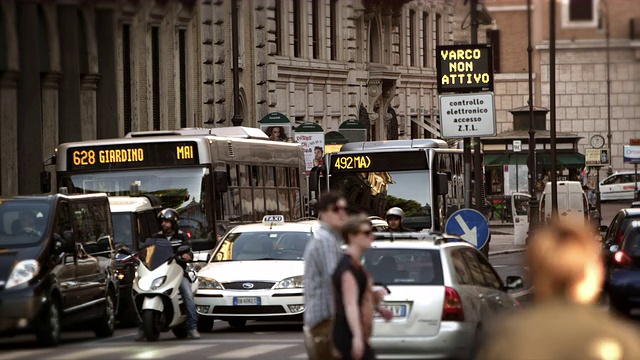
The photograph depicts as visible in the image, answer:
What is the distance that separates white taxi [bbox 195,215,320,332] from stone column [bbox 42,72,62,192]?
11.1 m

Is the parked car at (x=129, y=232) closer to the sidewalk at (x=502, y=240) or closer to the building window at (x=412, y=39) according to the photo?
the sidewalk at (x=502, y=240)

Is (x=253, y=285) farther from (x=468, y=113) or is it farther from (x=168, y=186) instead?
(x=468, y=113)

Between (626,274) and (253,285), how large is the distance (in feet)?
15.0

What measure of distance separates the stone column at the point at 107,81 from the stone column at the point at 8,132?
4.85m

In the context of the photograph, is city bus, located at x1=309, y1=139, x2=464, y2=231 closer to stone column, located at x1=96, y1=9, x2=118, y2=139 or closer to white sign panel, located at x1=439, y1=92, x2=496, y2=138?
white sign panel, located at x1=439, y1=92, x2=496, y2=138

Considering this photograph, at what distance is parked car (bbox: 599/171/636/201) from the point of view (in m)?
80.3

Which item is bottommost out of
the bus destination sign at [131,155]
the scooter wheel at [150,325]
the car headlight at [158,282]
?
the scooter wheel at [150,325]

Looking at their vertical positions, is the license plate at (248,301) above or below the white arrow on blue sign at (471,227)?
below

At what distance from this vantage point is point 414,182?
31.2 m

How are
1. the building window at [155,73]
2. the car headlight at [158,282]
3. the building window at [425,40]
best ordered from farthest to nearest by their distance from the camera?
the building window at [425,40]
the building window at [155,73]
the car headlight at [158,282]

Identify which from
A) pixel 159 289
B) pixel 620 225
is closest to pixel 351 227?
pixel 159 289

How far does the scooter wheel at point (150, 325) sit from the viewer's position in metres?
18.1

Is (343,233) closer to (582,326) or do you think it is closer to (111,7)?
(582,326)

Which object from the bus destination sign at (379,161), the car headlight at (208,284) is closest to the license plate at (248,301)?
the car headlight at (208,284)
